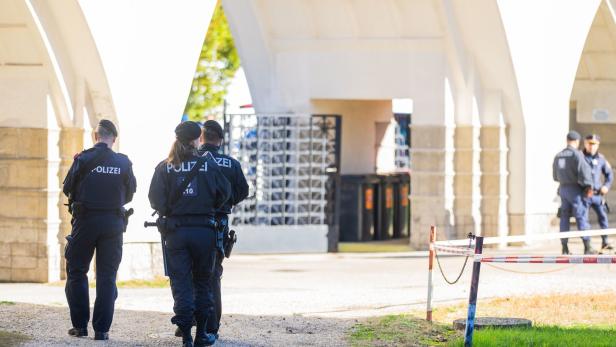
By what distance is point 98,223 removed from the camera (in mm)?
11953

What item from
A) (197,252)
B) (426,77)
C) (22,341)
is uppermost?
(426,77)

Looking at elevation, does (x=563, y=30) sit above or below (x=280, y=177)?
above

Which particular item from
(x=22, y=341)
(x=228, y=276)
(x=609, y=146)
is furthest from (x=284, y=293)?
(x=609, y=146)

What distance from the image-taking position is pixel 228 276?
19094 mm

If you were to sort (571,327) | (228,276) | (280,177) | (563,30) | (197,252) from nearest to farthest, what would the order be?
(197,252) < (571,327) < (228,276) < (280,177) < (563,30)

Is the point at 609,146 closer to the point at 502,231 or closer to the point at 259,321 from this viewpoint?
the point at 502,231

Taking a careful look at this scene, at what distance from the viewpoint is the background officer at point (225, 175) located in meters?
11.7

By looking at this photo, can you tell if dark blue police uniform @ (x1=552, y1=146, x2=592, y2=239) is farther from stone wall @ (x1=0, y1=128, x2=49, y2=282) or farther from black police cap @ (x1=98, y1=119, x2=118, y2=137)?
black police cap @ (x1=98, y1=119, x2=118, y2=137)

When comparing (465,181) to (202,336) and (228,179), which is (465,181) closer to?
(228,179)

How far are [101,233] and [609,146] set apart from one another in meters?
16.7

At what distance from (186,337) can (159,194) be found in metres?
1.08

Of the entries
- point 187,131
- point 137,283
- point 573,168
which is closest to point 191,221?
point 187,131

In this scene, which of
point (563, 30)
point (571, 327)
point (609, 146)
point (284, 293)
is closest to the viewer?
point (571, 327)

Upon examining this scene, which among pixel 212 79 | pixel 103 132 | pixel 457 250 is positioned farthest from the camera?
pixel 212 79
